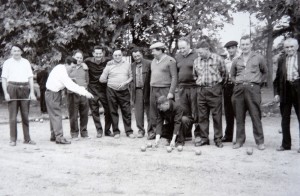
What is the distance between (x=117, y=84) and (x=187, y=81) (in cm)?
173

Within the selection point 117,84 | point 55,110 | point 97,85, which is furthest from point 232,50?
point 55,110

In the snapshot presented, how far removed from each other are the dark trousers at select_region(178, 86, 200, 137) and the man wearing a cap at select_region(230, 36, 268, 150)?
38.6 inches

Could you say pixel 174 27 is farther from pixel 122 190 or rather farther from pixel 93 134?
pixel 122 190

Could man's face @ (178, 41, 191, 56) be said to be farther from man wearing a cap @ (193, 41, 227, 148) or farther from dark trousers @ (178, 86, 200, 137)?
dark trousers @ (178, 86, 200, 137)

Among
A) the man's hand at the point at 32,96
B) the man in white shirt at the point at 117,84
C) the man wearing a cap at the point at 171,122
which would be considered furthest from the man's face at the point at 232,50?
the man's hand at the point at 32,96

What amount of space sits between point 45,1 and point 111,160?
9.74 metres

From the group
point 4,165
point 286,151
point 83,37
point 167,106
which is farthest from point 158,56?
point 83,37

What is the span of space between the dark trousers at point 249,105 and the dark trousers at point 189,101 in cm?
92

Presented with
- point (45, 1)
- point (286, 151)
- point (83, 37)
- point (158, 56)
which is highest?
point (45, 1)

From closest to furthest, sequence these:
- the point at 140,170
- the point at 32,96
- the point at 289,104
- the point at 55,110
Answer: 1. the point at 140,170
2. the point at 289,104
3. the point at 32,96
4. the point at 55,110

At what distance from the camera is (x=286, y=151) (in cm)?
784

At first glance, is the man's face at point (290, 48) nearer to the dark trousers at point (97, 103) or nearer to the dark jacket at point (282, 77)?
the dark jacket at point (282, 77)

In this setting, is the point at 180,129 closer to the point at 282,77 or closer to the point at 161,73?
the point at 161,73

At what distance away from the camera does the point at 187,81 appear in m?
8.95
